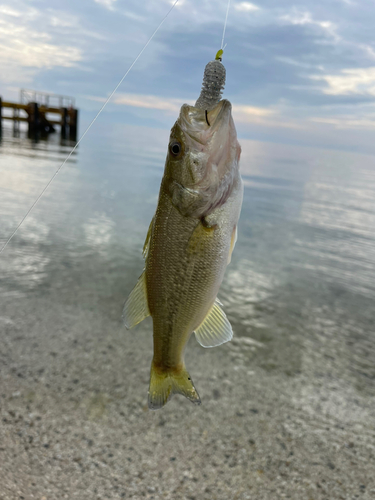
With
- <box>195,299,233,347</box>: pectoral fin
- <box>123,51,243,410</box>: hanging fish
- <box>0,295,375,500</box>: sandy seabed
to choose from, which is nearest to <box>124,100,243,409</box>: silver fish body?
<box>123,51,243,410</box>: hanging fish

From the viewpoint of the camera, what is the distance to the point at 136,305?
1.89 m

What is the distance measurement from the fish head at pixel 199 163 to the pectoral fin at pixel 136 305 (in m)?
0.46

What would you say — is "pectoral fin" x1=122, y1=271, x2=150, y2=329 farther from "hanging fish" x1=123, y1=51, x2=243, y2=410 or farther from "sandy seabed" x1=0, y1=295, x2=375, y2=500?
"sandy seabed" x1=0, y1=295, x2=375, y2=500

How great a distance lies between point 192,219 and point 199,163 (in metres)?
0.26

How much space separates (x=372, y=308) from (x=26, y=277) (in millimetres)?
8107

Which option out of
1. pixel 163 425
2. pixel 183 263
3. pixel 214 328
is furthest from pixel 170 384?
pixel 163 425

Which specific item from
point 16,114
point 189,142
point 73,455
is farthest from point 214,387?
point 16,114

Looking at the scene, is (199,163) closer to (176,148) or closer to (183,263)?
(176,148)

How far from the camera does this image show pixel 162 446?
4.31 m

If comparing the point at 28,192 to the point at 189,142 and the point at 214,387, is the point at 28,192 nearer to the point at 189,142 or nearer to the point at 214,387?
the point at 214,387

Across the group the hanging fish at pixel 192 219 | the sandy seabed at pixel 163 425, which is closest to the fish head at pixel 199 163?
the hanging fish at pixel 192 219

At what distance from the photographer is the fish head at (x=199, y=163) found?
1670 millimetres

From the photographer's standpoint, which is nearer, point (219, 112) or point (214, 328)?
point (219, 112)

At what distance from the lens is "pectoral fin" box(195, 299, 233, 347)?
6.45ft
